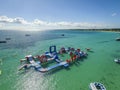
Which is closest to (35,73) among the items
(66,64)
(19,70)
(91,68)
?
(19,70)

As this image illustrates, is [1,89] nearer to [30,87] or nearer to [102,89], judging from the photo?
[30,87]

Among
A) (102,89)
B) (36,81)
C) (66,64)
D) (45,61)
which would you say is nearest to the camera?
(102,89)

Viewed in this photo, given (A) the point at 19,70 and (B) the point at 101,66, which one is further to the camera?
(B) the point at 101,66

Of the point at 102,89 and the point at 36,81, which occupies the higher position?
the point at 102,89

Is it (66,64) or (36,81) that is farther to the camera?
(66,64)

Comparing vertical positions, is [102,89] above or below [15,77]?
above

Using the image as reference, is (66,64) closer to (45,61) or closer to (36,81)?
(45,61)

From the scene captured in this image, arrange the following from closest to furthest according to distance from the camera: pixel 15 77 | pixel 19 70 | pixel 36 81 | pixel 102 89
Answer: pixel 102 89 → pixel 36 81 → pixel 15 77 → pixel 19 70

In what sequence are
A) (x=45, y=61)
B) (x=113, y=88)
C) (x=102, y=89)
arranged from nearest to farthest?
(x=102, y=89) < (x=113, y=88) < (x=45, y=61)

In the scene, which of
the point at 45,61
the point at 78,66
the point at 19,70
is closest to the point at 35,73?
the point at 19,70
